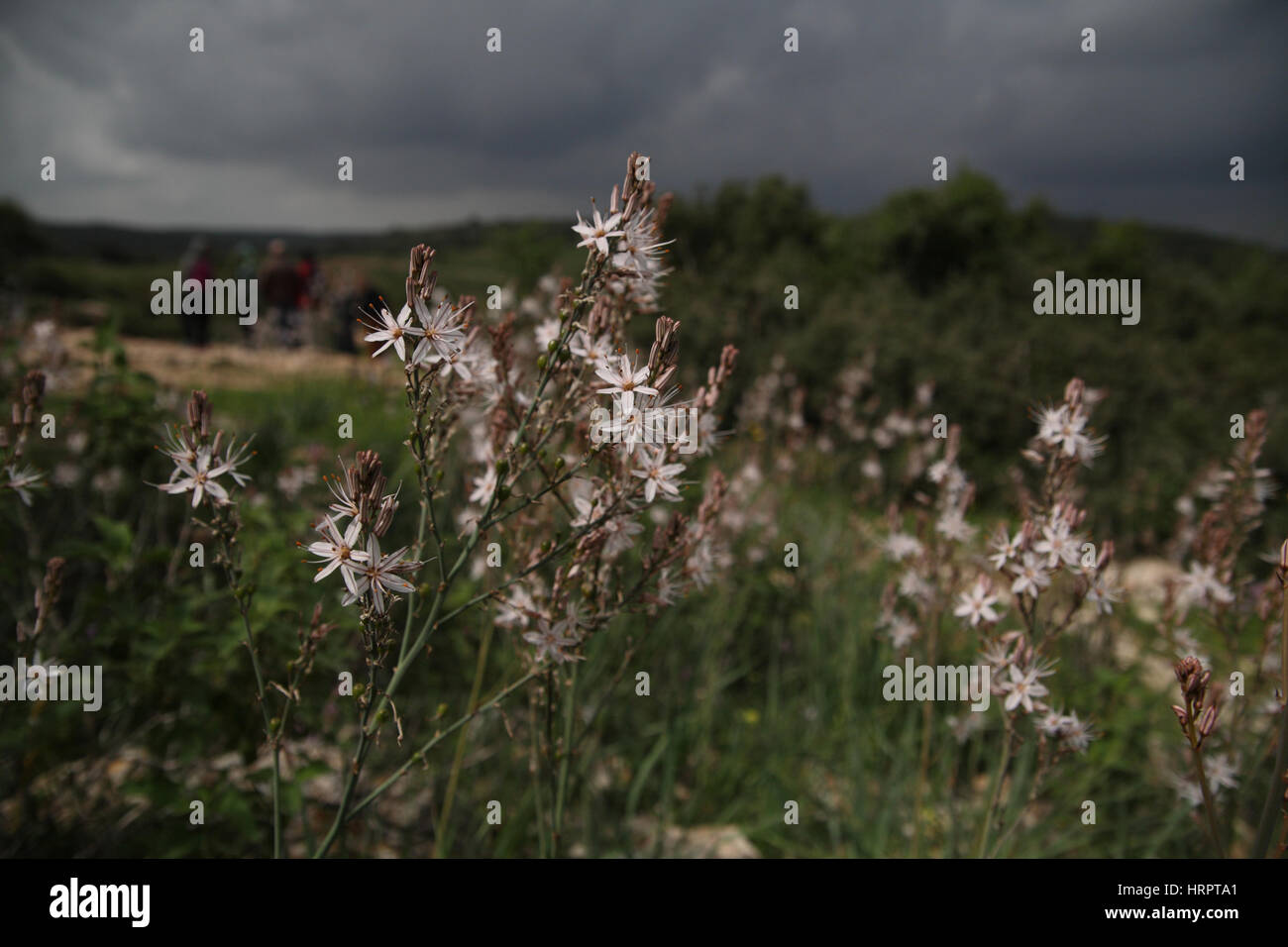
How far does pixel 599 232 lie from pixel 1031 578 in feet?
4.58

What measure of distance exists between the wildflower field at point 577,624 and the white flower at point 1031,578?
0.4 inches

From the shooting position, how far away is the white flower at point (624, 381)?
4.64ft

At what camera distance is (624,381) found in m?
1.49

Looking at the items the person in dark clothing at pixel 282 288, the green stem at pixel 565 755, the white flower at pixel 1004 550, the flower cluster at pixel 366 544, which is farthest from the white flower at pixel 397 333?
the person in dark clothing at pixel 282 288

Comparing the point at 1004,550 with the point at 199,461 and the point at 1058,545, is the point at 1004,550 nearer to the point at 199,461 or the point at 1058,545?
the point at 1058,545

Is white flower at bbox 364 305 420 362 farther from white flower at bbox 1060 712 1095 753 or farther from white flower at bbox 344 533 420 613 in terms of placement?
white flower at bbox 1060 712 1095 753

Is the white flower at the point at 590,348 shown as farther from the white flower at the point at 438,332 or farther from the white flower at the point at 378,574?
the white flower at the point at 378,574

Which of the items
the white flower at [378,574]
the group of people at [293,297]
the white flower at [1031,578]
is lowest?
the white flower at [1031,578]

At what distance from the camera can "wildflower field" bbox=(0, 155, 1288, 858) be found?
1.60 metres

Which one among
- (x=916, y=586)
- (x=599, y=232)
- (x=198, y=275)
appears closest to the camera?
(x=599, y=232)

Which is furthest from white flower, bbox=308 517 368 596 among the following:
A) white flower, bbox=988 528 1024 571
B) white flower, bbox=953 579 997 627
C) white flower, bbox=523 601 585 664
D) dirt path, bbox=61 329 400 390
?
dirt path, bbox=61 329 400 390

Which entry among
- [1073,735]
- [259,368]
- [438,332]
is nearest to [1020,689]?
[1073,735]

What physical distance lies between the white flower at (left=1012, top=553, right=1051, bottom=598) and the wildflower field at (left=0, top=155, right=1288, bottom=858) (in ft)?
0.03
